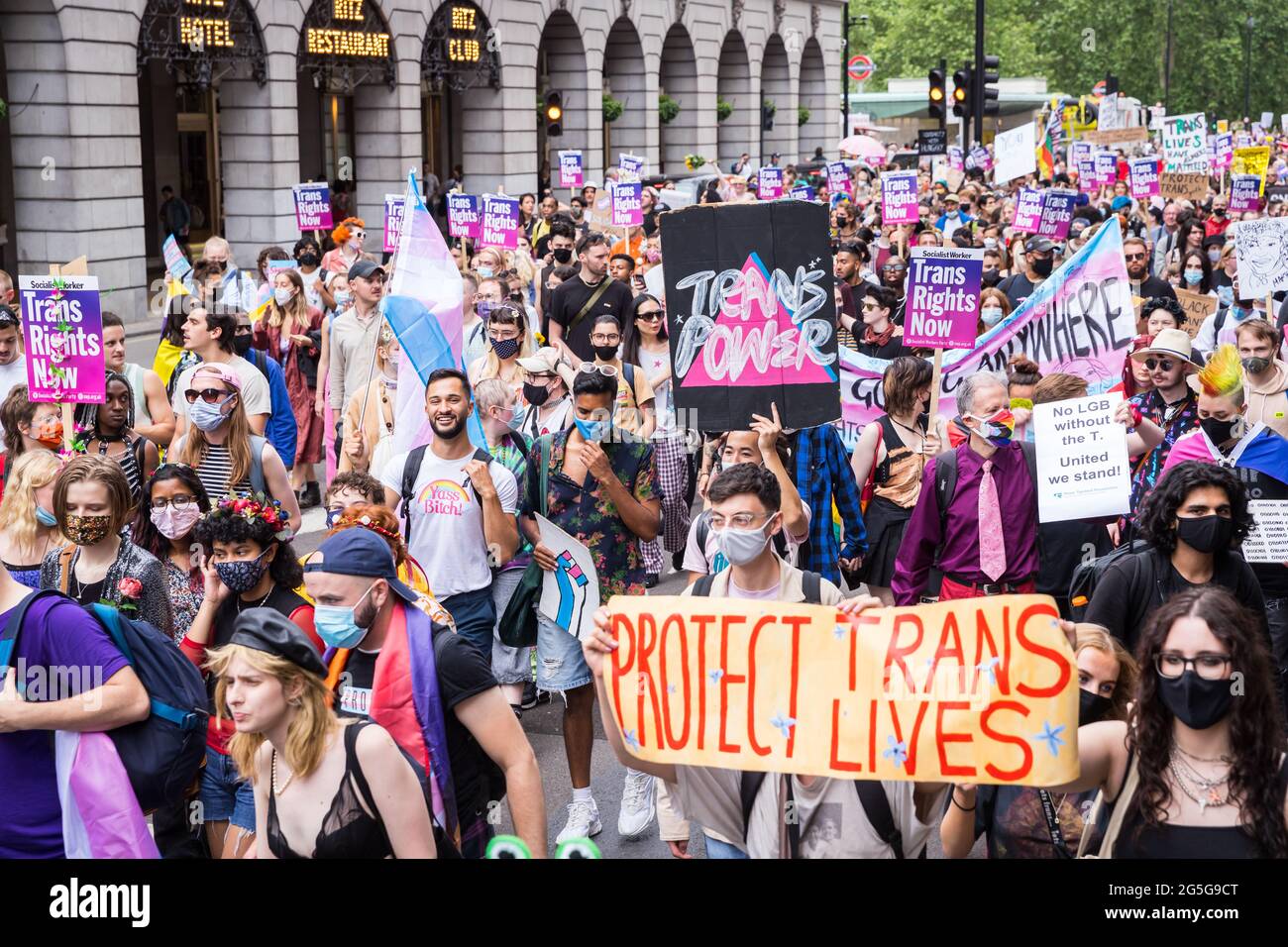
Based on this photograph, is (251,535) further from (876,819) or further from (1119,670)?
(1119,670)

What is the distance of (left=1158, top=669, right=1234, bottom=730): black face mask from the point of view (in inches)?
141

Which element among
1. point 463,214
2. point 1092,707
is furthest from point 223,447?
point 463,214

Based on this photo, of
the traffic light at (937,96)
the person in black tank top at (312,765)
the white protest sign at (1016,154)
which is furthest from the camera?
the traffic light at (937,96)

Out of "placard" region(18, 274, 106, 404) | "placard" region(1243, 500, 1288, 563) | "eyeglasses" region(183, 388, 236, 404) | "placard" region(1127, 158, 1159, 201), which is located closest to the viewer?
"placard" region(1243, 500, 1288, 563)

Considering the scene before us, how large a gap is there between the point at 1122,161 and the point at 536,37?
14841mm

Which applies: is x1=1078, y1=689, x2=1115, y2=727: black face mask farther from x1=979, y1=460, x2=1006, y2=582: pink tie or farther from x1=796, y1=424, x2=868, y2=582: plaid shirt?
x1=796, y1=424, x2=868, y2=582: plaid shirt

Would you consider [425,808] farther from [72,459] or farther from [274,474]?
[274,474]

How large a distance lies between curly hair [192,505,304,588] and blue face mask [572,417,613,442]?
5.43 ft

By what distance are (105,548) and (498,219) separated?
11924 millimetres

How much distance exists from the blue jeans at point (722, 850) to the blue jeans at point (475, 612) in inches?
102

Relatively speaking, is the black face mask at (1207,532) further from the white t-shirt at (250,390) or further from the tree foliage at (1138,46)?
the tree foliage at (1138,46)

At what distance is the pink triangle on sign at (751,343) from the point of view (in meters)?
6.65

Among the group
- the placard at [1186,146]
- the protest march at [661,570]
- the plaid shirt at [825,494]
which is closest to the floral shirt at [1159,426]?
the protest march at [661,570]

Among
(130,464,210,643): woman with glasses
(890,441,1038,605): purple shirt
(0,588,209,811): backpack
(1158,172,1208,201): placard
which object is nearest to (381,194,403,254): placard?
(130,464,210,643): woman with glasses
